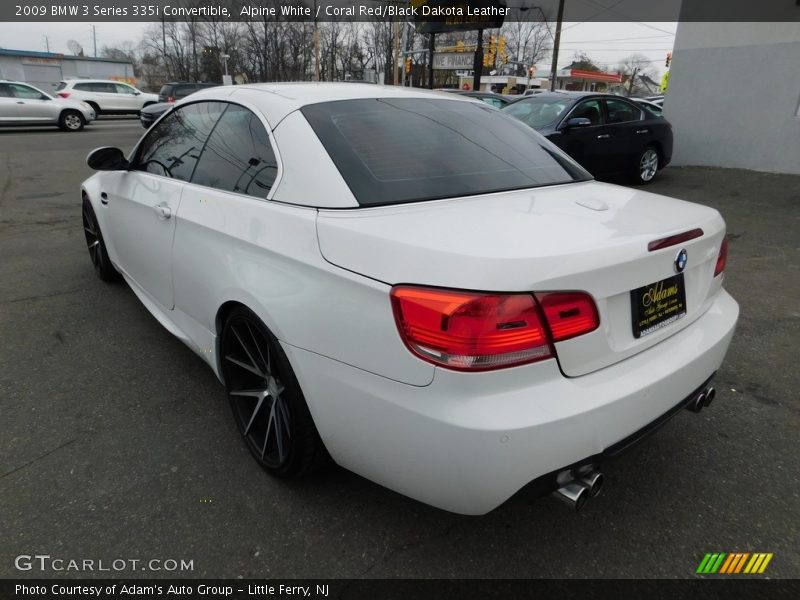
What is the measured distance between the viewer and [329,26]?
182ft

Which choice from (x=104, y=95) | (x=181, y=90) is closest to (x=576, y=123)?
(x=181, y=90)

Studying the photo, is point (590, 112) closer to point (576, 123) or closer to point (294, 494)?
point (576, 123)

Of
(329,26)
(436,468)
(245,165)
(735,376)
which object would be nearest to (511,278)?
(436,468)

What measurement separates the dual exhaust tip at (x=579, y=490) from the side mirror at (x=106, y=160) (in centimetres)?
323

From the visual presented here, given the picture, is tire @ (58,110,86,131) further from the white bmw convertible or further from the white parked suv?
the white bmw convertible

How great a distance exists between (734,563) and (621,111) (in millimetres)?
8452

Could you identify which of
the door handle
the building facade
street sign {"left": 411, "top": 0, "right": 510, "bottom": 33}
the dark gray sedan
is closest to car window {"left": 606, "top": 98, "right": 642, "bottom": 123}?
the dark gray sedan

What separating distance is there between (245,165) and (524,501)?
1.81m

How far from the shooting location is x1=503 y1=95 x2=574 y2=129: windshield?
8.24m

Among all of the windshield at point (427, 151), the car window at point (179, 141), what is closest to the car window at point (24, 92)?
the car window at point (179, 141)

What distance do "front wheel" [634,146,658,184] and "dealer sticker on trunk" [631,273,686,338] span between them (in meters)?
8.12

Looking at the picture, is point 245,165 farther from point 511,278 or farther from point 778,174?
point 778,174

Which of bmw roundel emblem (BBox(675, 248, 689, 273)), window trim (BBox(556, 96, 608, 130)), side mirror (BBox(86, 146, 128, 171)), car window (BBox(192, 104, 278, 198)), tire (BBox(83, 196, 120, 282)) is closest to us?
bmw roundel emblem (BBox(675, 248, 689, 273))

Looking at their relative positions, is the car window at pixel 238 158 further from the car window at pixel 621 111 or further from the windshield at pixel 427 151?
the car window at pixel 621 111
